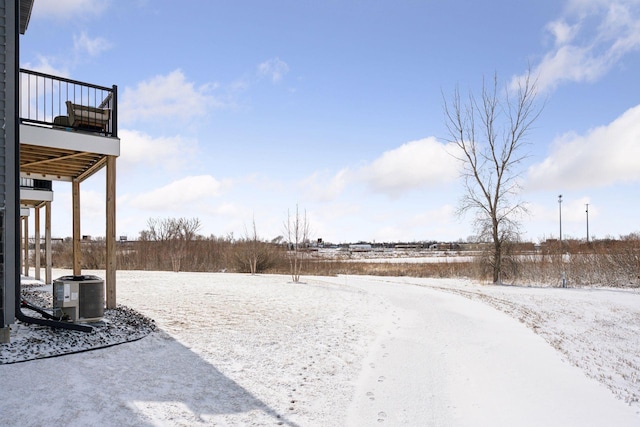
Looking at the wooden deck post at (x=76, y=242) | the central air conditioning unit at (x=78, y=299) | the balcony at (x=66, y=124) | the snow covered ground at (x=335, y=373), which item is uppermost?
the balcony at (x=66, y=124)

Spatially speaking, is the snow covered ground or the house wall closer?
the snow covered ground

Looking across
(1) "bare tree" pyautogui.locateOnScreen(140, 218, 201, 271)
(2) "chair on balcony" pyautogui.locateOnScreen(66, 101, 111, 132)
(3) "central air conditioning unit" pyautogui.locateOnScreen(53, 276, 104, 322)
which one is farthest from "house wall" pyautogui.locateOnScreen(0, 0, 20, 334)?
(1) "bare tree" pyautogui.locateOnScreen(140, 218, 201, 271)

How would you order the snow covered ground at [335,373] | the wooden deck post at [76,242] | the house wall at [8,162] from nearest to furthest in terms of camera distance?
the snow covered ground at [335,373] < the house wall at [8,162] < the wooden deck post at [76,242]

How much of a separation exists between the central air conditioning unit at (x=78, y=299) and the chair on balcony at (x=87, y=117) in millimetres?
2955

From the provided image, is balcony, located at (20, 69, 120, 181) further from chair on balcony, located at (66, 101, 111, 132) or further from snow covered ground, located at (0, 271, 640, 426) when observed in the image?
snow covered ground, located at (0, 271, 640, 426)

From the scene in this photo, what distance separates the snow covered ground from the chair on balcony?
12.4 feet

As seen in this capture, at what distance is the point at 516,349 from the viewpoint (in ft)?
22.7

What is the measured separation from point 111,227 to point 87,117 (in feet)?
7.02

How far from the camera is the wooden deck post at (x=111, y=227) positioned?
8.26 meters

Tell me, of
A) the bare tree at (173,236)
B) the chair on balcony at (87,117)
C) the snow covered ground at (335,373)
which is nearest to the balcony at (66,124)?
the chair on balcony at (87,117)

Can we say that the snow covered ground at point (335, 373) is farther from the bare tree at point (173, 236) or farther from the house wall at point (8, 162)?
the bare tree at point (173, 236)

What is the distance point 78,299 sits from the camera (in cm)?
666

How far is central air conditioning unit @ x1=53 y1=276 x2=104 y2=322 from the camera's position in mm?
6578

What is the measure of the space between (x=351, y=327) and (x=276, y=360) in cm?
263
